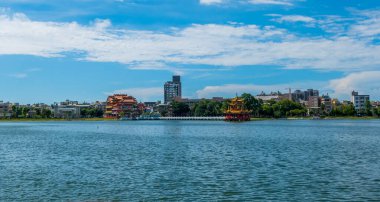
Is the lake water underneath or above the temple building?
underneath

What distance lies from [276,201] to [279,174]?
833 centimetres

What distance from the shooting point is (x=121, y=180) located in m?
29.9

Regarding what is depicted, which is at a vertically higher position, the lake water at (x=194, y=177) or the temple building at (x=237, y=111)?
the temple building at (x=237, y=111)

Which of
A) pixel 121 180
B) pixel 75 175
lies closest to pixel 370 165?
pixel 121 180

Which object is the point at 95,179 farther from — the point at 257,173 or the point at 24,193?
the point at 257,173

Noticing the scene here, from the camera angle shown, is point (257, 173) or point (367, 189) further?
point (257, 173)

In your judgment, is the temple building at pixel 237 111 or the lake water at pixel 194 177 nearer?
the lake water at pixel 194 177

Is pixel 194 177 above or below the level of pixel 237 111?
below

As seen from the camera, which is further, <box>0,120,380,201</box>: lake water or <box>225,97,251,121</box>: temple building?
<box>225,97,251,121</box>: temple building

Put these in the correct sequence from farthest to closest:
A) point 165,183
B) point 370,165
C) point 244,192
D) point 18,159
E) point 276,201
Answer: point 18,159
point 370,165
point 165,183
point 244,192
point 276,201

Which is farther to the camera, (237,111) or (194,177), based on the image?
(237,111)

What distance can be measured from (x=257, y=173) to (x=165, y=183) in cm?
694

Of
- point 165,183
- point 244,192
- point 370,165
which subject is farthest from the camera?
point 370,165

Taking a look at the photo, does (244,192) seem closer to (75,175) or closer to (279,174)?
(279,174)
